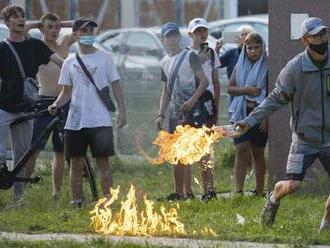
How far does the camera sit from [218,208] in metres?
12.0

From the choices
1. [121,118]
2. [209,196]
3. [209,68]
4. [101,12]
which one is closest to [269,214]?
[209,196]

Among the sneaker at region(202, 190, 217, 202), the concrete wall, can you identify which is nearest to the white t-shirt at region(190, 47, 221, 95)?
the concrete wall

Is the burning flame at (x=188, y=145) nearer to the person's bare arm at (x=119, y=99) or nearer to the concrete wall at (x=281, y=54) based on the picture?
the person's bare arm at (x=119, y=99)

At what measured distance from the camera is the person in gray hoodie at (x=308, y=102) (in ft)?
34.0

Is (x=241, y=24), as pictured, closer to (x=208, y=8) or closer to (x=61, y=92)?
(x=208, y=8)

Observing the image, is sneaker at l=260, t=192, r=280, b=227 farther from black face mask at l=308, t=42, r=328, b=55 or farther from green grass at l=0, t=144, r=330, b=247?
black face mask at l=308, t=42, r=328, b=55

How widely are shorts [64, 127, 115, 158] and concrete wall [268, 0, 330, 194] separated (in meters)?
1.88

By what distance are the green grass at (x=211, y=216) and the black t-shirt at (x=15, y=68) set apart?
1.02 meters

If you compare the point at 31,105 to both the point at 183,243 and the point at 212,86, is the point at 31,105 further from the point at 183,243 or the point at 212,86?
the point at 183,243

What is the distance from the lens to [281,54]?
12.9m

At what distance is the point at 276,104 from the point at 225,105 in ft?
21.2

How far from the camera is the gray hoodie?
10383 millimetres

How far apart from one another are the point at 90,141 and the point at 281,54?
2242 mm

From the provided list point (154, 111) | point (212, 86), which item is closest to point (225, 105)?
point (154, 111)
